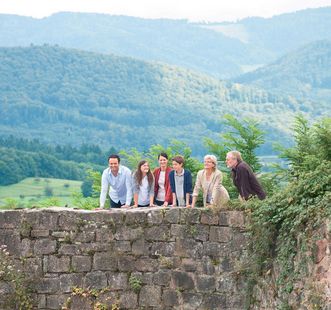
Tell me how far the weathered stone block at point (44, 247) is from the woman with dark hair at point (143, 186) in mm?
1400

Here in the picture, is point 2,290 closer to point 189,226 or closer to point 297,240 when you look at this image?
point 189,226

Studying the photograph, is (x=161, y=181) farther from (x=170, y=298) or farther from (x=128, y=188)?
(x=170, y=298)

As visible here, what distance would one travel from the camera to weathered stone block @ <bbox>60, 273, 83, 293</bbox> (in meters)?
14.2

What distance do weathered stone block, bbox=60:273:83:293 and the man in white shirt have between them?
112 cm

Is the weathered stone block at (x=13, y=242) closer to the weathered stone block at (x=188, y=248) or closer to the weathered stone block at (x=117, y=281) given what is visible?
the weathered stone block at (x=117, y=281)

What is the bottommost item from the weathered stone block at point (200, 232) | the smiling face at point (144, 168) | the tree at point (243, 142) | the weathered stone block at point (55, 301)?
the weathered stone block at point (55, 301)

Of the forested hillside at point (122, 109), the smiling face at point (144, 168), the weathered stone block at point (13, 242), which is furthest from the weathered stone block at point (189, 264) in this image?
the forested hillside at point (122, 109)

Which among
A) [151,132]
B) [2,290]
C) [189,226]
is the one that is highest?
[151,132]

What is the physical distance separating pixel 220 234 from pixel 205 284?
720 mm

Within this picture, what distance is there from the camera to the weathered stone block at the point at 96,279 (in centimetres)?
1420

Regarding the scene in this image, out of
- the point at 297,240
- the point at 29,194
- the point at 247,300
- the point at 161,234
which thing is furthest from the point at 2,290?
the point at 29,194

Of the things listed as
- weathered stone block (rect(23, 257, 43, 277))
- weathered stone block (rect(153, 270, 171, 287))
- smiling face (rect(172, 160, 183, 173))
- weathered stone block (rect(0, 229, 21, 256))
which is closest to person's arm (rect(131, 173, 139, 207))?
smiling face (rect(172, 160, 183, 173))

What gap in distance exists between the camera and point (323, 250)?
11773 mm

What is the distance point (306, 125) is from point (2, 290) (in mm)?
7301
